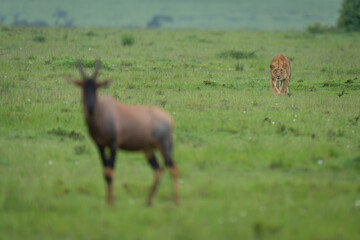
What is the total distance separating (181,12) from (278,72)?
130 metres

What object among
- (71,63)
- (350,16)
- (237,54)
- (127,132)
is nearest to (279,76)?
(71,63)

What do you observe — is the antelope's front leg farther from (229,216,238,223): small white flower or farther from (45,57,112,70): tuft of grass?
(45,57,112,70): tuft of grass

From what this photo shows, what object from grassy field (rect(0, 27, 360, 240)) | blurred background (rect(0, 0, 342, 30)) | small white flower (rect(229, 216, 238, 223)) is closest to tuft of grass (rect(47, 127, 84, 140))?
grassy field (rect(0, 27, 360, 240))

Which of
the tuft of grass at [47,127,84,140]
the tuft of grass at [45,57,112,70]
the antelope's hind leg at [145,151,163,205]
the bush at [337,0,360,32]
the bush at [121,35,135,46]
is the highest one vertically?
the bush at [337,0,360,32]

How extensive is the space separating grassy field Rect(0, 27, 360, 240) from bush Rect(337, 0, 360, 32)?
28.1m

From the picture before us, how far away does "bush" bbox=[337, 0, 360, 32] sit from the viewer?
152ft

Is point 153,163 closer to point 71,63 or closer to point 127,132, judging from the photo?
point 127,132

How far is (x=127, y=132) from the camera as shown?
7.57m

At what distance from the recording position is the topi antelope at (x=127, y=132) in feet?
24.3

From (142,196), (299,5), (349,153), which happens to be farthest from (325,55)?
(299,5)

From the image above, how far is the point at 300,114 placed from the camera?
45.1 ft

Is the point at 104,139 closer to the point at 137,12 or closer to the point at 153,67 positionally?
A: the point at 153,67

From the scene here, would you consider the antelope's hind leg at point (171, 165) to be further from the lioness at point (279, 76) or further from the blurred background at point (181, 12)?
the blurred background at point (181, 12)

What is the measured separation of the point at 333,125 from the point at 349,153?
2417mm
